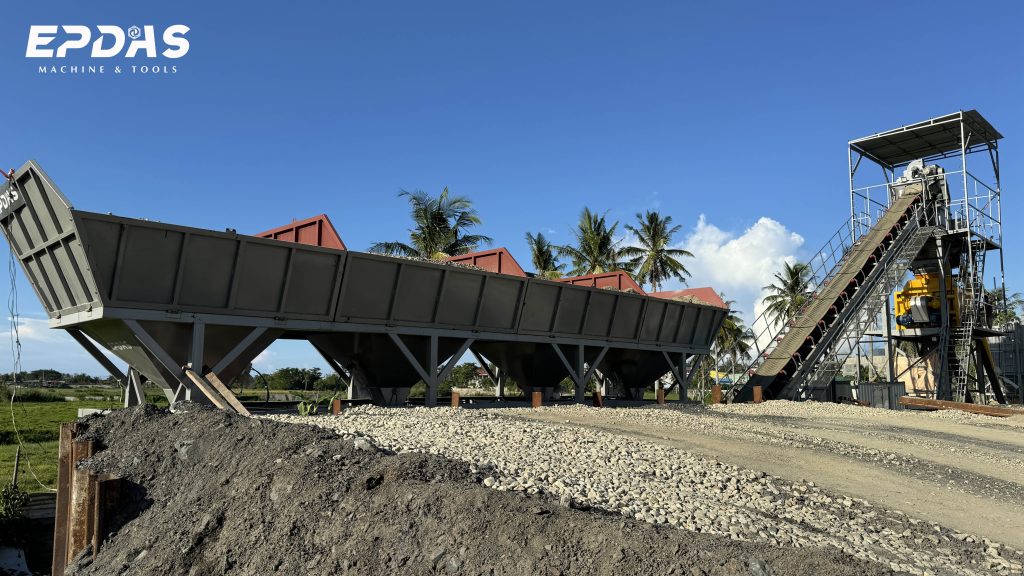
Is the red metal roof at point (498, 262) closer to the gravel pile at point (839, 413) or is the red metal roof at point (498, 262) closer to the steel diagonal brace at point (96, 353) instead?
the gravel pile at point (839, 413)

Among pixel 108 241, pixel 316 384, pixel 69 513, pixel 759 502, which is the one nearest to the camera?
pixel 759 502

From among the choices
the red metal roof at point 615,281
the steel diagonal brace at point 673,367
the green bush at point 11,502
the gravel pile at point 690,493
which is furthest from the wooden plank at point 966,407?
the green bush at point 11,502

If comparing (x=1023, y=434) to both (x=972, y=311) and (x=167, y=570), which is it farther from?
(x=167, y=570)

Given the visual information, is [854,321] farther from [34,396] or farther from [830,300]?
[34,396]

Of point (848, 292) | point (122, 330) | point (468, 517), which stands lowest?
point (468, 517)

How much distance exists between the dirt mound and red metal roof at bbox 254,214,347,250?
6.38 m

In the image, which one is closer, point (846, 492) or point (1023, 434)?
point (846, 492)

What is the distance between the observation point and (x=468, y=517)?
5402 millimetres

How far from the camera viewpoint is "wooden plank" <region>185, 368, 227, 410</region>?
11859 mm

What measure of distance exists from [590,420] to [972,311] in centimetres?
2616

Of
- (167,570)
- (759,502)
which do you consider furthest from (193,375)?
(759,502)

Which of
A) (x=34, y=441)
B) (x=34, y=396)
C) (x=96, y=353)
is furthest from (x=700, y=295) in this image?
(x=34, y=396)

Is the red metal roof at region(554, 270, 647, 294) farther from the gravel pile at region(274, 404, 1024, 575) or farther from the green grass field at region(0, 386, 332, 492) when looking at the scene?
the gravel pile at region(274, 404, 1024, 575)

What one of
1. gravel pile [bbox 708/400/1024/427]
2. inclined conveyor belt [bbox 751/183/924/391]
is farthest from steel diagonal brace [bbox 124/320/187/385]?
inclined conveyor belt [bbox 751/183/924/391]
